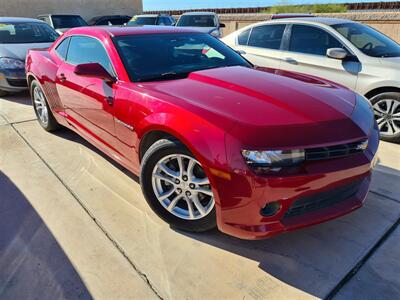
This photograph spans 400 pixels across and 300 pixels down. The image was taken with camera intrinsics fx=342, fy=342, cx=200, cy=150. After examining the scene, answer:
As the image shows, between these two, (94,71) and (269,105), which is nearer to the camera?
(269,105)

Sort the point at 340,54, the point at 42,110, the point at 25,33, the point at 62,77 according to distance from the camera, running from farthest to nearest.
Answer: the point at 25,33 → the point at 42,110 → the point at 340,54 → the point at 62,77

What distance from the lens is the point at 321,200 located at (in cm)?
230

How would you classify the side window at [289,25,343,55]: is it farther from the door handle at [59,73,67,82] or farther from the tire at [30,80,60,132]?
the tire at [30,80,60,132]

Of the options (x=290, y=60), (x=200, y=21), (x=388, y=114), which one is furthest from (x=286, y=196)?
(x=200, y=21)

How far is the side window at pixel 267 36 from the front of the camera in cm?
566

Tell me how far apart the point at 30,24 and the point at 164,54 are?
6.05 meters

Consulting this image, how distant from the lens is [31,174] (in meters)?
3.63

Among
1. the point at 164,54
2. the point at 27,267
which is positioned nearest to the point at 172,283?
the point at 27,267

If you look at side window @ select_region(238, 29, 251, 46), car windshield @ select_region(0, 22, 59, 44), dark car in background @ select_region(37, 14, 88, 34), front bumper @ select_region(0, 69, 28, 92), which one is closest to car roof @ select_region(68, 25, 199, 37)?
side window @ select_region(238, 29, 251, 46)

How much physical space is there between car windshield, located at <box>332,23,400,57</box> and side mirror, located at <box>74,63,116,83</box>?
365 centimetres

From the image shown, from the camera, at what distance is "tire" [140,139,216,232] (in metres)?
2.47

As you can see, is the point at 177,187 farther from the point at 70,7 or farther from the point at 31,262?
the point at 70,7

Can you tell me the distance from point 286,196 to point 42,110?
4.00 metres

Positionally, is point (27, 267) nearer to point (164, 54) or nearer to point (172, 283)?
point (172, 283)
